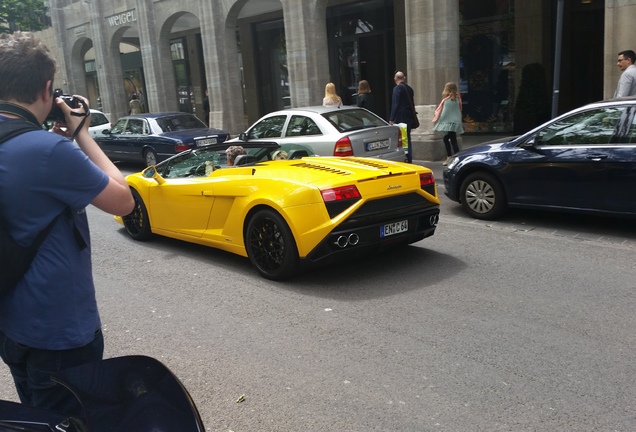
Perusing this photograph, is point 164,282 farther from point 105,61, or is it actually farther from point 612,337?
point 105,61

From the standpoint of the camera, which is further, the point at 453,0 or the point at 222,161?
the point at 453,0

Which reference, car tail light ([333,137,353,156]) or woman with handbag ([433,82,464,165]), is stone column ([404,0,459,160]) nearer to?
woman with handbag ([433,82,464,165])

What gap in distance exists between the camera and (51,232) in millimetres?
2217

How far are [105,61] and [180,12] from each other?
23.2 ft

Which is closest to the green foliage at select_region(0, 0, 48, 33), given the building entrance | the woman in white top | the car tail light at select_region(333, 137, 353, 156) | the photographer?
the building entrance

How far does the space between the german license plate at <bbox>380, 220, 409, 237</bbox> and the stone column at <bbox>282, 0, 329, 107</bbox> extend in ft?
41.3

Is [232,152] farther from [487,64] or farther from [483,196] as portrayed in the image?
[487,64]

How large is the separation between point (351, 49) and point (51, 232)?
68.5ft

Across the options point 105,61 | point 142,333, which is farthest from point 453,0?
point 105,61

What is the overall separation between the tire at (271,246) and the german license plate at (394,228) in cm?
89

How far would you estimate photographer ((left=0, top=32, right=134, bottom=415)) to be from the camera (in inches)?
84.5

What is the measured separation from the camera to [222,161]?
7.71 metres

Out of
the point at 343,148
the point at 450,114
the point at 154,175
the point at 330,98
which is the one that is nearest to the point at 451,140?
the point at 450,114

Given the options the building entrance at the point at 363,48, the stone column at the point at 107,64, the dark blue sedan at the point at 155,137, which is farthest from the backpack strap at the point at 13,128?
the stone column at the point at 107,64
